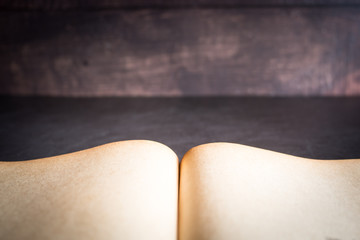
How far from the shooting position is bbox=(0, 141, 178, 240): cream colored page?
16.5 inches

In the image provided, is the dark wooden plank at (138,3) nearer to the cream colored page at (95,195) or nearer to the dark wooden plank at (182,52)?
the dark wooden plank at (182,52)

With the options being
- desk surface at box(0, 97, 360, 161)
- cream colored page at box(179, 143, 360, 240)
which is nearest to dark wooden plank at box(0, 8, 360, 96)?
desk surface at box(0, 97, 360, 161)

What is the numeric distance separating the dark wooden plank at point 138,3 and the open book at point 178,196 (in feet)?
6.20

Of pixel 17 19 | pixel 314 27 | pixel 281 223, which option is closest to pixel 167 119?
pixel 281 223

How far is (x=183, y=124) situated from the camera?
1.42 metres

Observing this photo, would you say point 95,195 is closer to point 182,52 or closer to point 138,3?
point 182,52

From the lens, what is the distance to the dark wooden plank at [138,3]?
7.28 feet

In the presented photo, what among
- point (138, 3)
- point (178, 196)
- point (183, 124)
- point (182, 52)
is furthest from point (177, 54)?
point (178, 196)

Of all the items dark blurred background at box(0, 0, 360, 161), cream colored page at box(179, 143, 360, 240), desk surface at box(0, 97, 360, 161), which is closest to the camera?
cream colored page at box(179, 143, 360, 240)

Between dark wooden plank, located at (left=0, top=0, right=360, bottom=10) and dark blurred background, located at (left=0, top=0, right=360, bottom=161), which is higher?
dark wooden plank, located at (left=0, top=0, right=360, bottom=10)

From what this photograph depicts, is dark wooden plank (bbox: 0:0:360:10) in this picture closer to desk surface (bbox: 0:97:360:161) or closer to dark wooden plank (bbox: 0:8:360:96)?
dark wooden plank (bbox: 0:8:360:96)

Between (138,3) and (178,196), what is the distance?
6.78 ft

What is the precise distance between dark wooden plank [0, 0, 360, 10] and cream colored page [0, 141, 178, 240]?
1.89 metres

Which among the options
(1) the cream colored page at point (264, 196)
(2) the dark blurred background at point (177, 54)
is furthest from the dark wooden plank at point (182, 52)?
(1) the cream colored page at point (264, 196)
